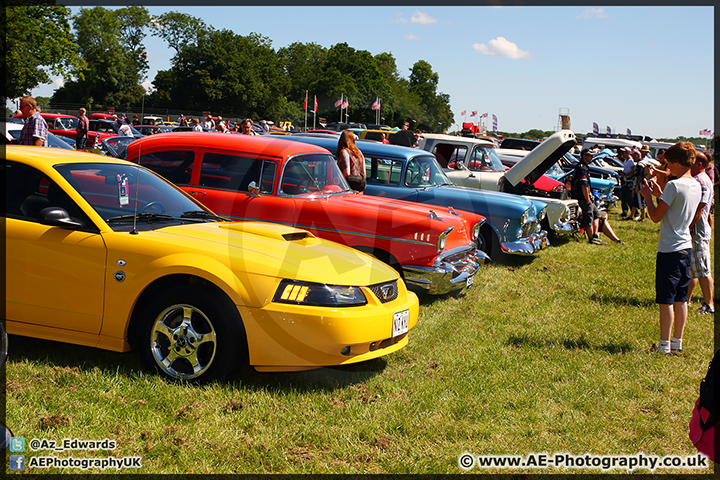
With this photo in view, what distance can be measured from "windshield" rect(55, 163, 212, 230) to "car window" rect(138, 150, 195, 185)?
5.78 ft

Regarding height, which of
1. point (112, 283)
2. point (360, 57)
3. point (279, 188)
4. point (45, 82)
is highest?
point (360, 57)

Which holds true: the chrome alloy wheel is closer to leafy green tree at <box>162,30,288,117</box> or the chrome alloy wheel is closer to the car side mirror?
the car side mirror

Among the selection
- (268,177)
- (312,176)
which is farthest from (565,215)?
(268,177)

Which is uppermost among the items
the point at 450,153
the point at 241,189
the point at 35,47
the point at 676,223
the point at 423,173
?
the point at 35,47

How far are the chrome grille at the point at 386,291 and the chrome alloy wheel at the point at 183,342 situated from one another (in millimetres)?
1197

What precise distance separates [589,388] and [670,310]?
1.50 m

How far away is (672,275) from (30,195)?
5.41 meters

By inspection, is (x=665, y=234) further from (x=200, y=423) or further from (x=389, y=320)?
(x=200, y=423)

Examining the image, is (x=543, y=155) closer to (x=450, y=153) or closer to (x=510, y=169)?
(x=510, y=169)

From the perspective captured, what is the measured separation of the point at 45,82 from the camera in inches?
1898

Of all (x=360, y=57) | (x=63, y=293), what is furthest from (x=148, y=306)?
(x=360, y=57)

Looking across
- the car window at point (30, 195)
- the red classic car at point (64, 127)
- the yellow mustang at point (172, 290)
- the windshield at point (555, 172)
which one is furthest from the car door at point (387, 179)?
the red classic car at point (64, 127)

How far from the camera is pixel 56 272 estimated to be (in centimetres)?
425

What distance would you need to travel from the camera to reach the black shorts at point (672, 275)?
5.58m
